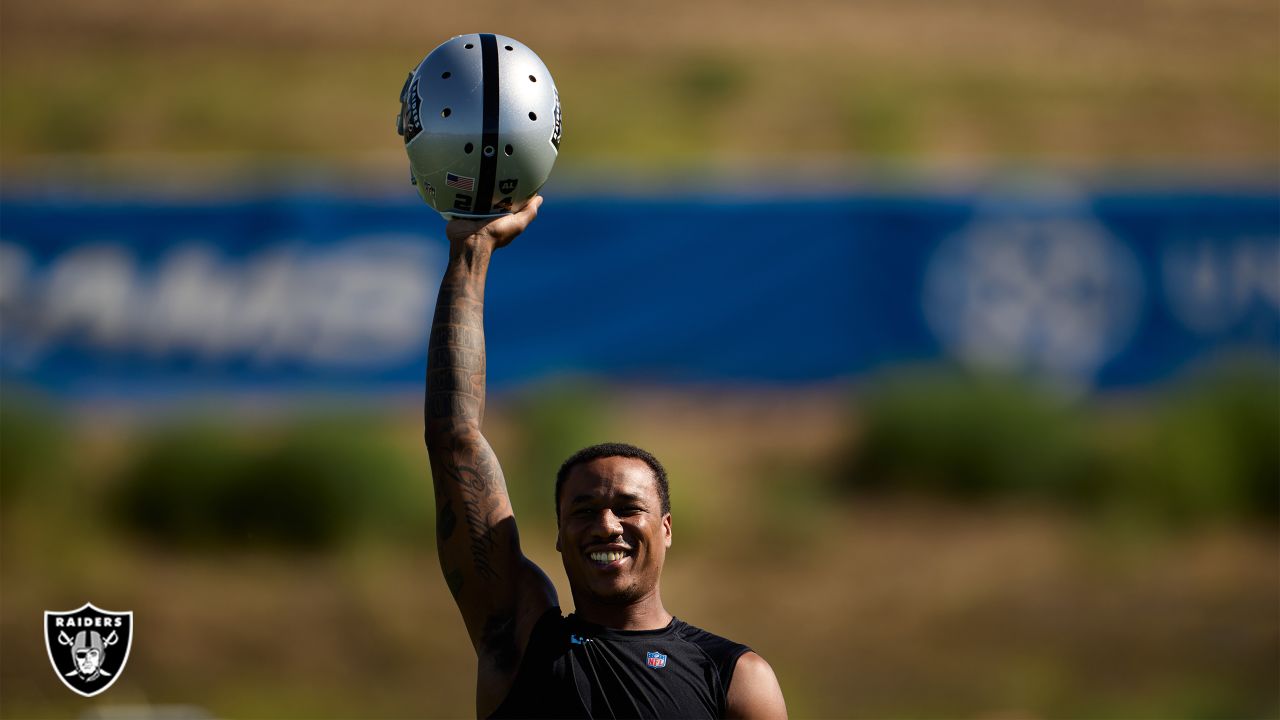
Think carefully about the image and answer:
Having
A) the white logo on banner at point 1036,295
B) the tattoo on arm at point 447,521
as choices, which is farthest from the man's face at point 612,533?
the white logo on banner at point 1036,295

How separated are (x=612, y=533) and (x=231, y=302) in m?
14.0

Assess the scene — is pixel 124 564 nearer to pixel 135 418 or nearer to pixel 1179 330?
pixel 135 418

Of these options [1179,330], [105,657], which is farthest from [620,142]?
[105,657]

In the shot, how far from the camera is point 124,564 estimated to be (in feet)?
47.2

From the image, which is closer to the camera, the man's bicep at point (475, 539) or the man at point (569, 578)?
the man at point (569, 578)

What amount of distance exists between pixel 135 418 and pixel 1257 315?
502 inches

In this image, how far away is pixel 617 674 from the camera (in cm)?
449

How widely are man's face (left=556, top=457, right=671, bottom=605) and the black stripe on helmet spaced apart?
38.7 inches

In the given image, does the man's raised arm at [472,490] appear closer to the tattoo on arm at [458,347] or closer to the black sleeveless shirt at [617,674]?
the tattoo on arm at [458,347]

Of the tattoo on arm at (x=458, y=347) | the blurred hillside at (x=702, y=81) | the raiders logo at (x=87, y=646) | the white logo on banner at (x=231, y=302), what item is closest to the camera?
the tattoo on arm at (x=458, y=347)

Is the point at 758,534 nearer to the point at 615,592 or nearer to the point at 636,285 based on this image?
the point at 636,285

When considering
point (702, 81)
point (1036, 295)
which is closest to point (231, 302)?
point (1036, 295)

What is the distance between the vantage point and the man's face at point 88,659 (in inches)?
229

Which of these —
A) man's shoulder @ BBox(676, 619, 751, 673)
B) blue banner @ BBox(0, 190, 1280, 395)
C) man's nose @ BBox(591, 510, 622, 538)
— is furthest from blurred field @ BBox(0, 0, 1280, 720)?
man's nose @ BBox(591, 510, 622, 538)
